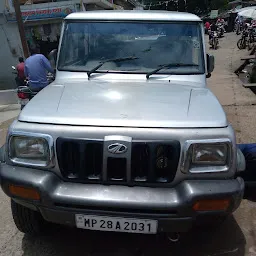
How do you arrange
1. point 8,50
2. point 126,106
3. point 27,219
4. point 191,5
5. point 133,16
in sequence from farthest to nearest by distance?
point 191,5 → point 8,50 → point 133,16 → point 27,219 → point 126,106

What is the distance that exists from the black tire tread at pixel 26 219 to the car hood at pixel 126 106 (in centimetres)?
77

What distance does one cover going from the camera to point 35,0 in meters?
16.0

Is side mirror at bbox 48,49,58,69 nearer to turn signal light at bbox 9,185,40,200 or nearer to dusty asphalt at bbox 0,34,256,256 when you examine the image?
dusty asphalt at bbox 0,34,256,256

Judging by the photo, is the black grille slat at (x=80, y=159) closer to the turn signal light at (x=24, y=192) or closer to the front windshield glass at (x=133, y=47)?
the turn signal light at (x=24, y=192)

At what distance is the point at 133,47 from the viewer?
144 inches

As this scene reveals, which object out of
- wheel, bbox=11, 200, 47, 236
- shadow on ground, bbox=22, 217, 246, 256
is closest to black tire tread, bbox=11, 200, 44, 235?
wheel, bbox=11, 200, 47, 236

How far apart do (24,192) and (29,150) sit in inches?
12.1

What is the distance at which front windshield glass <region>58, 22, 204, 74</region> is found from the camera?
11.7 ft

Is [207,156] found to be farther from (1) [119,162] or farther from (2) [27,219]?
(2) [27,219]

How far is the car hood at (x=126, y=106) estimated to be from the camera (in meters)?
2.43

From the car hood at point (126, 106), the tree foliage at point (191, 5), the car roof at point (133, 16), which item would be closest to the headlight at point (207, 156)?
the car hood at point (126, 106)

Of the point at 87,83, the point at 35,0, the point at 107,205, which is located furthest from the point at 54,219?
the point at 35,0

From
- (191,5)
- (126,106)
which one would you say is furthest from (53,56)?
(191,5)

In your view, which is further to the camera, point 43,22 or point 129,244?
point 43,22
